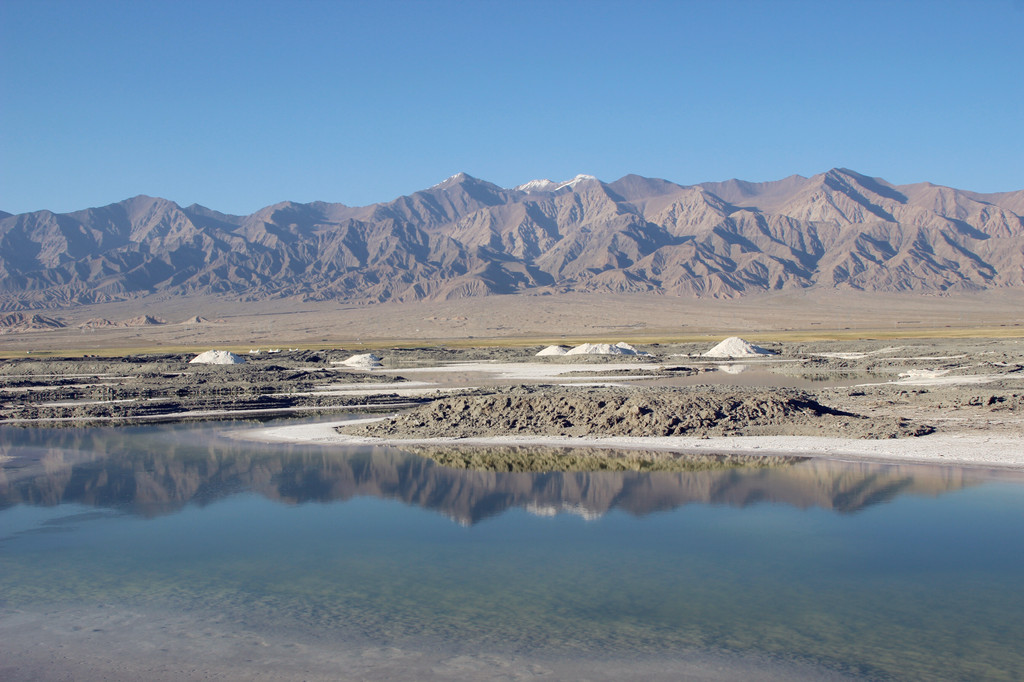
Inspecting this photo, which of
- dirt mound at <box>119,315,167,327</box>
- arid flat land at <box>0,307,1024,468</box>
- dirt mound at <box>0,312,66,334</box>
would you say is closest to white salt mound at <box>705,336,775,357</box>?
arid flat land at <box>0,307,1024,468</box>

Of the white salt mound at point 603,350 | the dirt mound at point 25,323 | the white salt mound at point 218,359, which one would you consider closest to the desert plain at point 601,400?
the white salt mound at point 603,350

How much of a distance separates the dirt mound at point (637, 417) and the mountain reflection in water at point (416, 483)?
3351mm

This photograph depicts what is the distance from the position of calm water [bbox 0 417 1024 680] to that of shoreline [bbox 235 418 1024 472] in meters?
1.32

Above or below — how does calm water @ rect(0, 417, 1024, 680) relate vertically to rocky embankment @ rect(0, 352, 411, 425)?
above

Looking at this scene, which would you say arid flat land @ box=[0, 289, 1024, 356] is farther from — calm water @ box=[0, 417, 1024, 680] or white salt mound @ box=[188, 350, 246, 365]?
calm water @ box=[0, 417, 1024, 680]

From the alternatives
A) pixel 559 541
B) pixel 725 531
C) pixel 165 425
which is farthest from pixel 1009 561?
pixel 165 425

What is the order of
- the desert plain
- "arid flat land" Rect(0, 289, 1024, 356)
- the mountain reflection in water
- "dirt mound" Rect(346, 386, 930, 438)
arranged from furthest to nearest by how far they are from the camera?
"arid flat land" Rect(0, 289, 1024, 356)
"dirt mound" Rect(346, 386, 930, 438)
the desert plain
the mountain reflection in water

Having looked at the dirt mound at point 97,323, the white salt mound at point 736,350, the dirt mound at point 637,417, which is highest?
the dirt mound at point 637,417

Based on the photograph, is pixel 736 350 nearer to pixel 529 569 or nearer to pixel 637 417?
pixel 637 417

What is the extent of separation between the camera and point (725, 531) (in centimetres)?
1445

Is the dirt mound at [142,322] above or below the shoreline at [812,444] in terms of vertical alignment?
below

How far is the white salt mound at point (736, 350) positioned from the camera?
2504 inches

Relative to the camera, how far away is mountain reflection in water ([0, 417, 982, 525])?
16734 mm

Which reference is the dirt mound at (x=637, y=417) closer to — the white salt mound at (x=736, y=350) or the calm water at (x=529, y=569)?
the calm water at (x=529, y=569)
